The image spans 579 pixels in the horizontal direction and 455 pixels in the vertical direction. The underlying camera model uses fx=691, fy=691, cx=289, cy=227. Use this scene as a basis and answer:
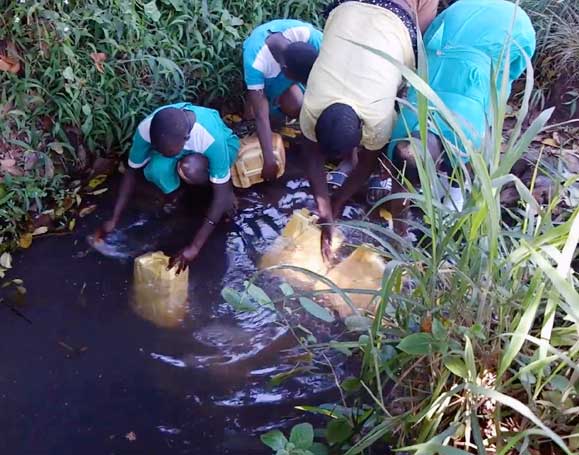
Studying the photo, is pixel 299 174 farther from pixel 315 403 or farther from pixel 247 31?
pixel 315 403

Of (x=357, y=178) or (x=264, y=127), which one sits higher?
(x=264, y=127)

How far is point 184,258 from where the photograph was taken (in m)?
3.10

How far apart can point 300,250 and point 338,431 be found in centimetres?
159

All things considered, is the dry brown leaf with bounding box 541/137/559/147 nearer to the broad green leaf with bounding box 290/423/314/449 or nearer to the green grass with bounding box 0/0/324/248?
the green grass with bounding box 0/0/324/248

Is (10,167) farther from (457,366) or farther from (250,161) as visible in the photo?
(457,366)

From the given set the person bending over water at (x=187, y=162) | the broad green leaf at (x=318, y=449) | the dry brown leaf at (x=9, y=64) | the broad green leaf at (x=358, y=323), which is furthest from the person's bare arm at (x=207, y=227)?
the broad green leaf at (x=318, y=449)

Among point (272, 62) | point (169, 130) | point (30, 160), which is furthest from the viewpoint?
point (272, 62)

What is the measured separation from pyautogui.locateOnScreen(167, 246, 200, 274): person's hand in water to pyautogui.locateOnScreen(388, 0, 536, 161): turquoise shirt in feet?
3.27

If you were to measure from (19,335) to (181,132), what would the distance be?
1.07 meters

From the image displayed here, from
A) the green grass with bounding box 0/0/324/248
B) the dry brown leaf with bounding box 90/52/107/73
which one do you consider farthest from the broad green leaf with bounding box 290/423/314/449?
the dry brown leaf with bounding box 90/52/107/73

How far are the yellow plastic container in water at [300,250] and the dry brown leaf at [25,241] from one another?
3.49 feet

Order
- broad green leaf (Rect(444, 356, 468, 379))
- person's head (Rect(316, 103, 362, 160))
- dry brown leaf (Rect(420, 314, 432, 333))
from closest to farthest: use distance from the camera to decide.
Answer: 1. broad green leaf (Rect(444, 356, 468, 379))
2. dry brown leaf (Rect(420, 314, 432, 333))
3. person's head (Rect(316, 103, 362, 160))

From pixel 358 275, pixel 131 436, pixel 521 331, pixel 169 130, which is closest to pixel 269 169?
pixel 169 130

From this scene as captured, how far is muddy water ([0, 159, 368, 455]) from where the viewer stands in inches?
96.0
